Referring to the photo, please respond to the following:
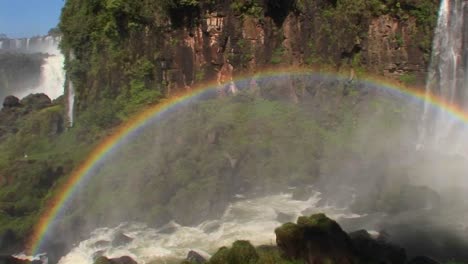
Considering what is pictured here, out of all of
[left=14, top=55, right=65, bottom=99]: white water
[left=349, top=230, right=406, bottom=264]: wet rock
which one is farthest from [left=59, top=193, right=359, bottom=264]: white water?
[left=14, top=55, right=65, bottom=99]: white water

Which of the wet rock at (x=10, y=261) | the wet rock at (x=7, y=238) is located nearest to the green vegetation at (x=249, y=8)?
the wet rock at (x=7, y=238)

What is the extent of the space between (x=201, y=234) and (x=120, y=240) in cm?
235

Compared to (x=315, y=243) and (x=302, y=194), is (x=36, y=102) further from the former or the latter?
(x=315, y=243)

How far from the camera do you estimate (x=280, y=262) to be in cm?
1082

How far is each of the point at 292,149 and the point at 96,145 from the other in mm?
7711

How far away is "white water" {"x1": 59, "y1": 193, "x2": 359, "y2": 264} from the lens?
16375mm

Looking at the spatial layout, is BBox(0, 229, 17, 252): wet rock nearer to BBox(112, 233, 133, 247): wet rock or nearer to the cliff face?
BBox(112, 233, 133, 247): wet rock

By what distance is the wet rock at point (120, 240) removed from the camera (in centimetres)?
1712

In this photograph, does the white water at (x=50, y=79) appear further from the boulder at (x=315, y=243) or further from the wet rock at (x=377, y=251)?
the boulder at (x=315, y=243)

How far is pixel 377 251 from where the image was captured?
1284 centimetres

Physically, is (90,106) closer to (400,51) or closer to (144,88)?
(144,88)

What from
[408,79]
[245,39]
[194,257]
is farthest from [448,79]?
[194,257]

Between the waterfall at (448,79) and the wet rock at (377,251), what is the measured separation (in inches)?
412

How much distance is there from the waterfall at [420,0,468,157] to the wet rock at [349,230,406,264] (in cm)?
1047
